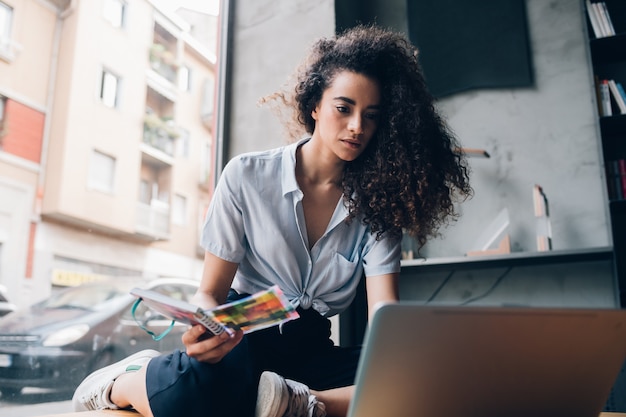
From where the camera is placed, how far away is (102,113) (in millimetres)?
2146

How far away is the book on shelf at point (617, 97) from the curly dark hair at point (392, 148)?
3.96ft

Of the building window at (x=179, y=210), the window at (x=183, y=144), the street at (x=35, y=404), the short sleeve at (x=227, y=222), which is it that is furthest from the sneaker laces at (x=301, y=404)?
the window at (x=183, y=144)

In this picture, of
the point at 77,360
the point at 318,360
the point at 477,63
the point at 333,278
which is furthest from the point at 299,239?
the point at 477,63

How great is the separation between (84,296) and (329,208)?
95 cm

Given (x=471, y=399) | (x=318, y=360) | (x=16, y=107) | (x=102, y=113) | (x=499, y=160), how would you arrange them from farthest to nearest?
(x=499, y=160) → (x=102, y=113) → (x=16, y=107) → (x=318, y=360) → (x=471, y=399)

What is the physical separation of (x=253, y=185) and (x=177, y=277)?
1035 mm

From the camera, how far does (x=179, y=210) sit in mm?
2443

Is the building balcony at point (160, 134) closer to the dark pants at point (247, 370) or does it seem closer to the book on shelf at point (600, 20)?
the dark pants at point (247, 370)

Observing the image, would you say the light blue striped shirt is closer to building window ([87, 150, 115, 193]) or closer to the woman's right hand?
the woman's right hand

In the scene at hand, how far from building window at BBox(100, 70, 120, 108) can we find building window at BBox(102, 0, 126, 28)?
0.20 m

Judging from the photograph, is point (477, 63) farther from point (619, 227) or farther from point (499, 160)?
point (619, 227)

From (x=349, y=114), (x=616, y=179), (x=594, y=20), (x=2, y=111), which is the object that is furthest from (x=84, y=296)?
(x=594, y=20)

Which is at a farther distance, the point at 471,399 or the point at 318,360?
the point at 318,360

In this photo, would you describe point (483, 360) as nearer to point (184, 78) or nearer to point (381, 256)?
point (381, 256)
